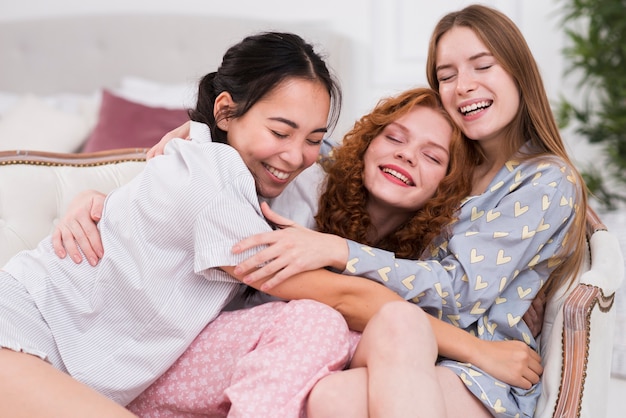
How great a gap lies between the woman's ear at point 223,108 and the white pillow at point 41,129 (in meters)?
1.76

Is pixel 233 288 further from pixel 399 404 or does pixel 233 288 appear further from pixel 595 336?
pixel 595 336

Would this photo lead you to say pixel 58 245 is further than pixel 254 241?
Yes

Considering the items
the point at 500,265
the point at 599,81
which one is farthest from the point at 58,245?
the point at 599,81

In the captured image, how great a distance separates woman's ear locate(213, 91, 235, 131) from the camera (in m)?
1.73

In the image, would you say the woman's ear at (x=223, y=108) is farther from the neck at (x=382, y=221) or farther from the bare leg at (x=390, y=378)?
the bare leg at (x=390, y=378)

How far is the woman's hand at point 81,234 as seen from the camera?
161cm

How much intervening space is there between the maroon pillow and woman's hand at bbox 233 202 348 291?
1792mm

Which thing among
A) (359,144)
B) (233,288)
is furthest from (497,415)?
(359,144)

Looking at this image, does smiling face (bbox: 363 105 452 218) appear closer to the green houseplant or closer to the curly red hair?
the curly red hair

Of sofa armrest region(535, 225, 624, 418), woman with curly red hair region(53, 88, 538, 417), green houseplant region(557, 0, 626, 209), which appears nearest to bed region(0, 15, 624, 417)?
sofa armrest region(535, 225, 624, 418)

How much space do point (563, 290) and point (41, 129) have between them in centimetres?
242

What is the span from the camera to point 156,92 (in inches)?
147

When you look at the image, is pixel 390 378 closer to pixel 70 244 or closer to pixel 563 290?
pixel 563 290

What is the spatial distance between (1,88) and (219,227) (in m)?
3.15
